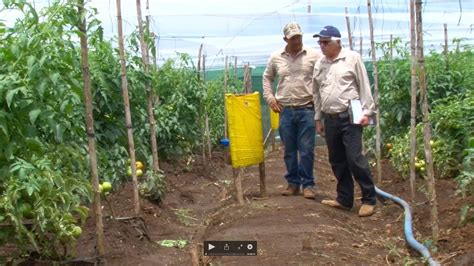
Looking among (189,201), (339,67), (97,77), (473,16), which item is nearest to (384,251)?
(339,67)

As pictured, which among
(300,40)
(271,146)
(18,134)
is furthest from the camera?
(271,146)

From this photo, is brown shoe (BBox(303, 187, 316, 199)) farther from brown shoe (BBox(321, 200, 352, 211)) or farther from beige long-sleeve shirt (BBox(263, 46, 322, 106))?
beige long-sleeve shirt (BBox(263, 46, 322, 106))

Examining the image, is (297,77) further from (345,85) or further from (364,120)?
(364,120)

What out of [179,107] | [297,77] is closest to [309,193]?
[297,77]

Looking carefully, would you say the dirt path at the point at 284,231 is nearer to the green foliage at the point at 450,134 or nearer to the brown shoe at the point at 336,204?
the brown shoe at the point at 336,204

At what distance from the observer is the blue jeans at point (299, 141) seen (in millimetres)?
6750

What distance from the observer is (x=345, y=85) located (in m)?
6.12

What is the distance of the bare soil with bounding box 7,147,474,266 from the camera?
4.75 metres


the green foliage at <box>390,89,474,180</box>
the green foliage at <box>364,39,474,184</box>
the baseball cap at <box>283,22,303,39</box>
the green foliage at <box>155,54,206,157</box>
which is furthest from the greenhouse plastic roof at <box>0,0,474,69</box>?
the baseball cap at <box>283,22,303,39</box>

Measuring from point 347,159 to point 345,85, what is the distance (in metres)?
0.62

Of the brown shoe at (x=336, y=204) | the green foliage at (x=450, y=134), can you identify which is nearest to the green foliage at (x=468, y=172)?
the brown shoe at (x=336, y=204)

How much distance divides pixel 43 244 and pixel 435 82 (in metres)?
6.28

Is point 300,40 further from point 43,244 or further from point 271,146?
point 271,146

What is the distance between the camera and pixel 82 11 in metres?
4.37
